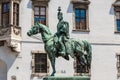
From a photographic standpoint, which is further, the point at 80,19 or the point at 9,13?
the point at 80,19

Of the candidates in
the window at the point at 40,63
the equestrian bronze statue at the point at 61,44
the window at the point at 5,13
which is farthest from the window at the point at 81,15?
the equestrian bronze statue at the point at 61,44

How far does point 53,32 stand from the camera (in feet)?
91.9

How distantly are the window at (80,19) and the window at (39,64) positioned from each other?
3.43m

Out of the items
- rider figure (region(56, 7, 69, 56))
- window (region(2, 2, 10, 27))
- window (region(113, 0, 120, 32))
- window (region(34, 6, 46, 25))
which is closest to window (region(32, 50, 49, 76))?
window (region(34, 6, 46, 25))

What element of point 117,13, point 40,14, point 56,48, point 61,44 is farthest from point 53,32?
point 61,44

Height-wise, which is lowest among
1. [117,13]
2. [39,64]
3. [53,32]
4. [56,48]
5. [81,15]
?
[39,64]

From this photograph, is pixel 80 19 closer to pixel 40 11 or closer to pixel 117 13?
pixel 117 13

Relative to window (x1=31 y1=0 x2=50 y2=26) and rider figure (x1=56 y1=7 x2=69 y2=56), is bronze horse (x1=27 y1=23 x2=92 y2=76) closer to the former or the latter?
rider figure (x1=56 y1=7 x2=69 y2=56)

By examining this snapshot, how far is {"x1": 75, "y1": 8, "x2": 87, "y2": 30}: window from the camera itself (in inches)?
1132

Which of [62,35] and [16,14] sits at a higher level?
[16,14]

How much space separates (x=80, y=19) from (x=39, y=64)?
179 inches

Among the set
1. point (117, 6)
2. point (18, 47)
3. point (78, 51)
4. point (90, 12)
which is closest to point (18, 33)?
point (18, 47)

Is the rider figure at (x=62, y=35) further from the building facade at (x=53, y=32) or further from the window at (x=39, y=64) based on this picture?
the window at (x=39, y=64)

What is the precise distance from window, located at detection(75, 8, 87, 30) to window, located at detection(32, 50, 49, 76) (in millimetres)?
3432
